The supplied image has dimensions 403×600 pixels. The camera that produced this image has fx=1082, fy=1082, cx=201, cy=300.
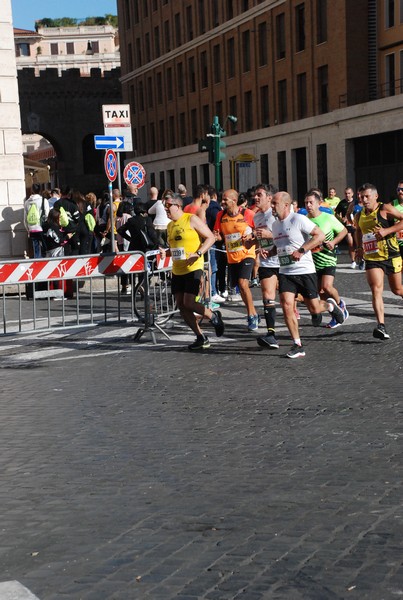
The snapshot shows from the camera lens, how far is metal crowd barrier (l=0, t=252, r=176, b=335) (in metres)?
12.7

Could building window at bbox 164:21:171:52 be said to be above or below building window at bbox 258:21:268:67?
above

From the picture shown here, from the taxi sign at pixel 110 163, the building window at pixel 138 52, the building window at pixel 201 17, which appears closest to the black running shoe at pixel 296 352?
the taxi sign at pixel 110 163

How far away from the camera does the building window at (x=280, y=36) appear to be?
49188mm

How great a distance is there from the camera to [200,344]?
1214cm

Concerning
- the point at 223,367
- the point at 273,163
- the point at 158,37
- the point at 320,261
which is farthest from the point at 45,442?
the point at 158,37

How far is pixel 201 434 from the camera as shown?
24.6ft

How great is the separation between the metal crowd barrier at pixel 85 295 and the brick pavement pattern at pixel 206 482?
226cm

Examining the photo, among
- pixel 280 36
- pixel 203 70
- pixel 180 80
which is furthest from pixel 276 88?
pixel 180 80

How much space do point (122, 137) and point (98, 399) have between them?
14.4m

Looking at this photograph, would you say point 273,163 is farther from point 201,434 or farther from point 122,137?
point 201,434

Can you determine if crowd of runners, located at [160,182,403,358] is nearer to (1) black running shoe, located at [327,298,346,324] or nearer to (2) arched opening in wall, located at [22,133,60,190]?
(1) black running shoe, located at [327,298,346,324]

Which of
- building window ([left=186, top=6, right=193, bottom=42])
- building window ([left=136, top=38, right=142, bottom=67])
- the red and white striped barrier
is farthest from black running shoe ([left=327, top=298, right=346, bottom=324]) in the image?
building window ([left=136, top=38, right=142, bottom=67])

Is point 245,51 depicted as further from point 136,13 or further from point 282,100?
point 136,13

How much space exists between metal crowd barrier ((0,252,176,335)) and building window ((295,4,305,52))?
1361 inches
